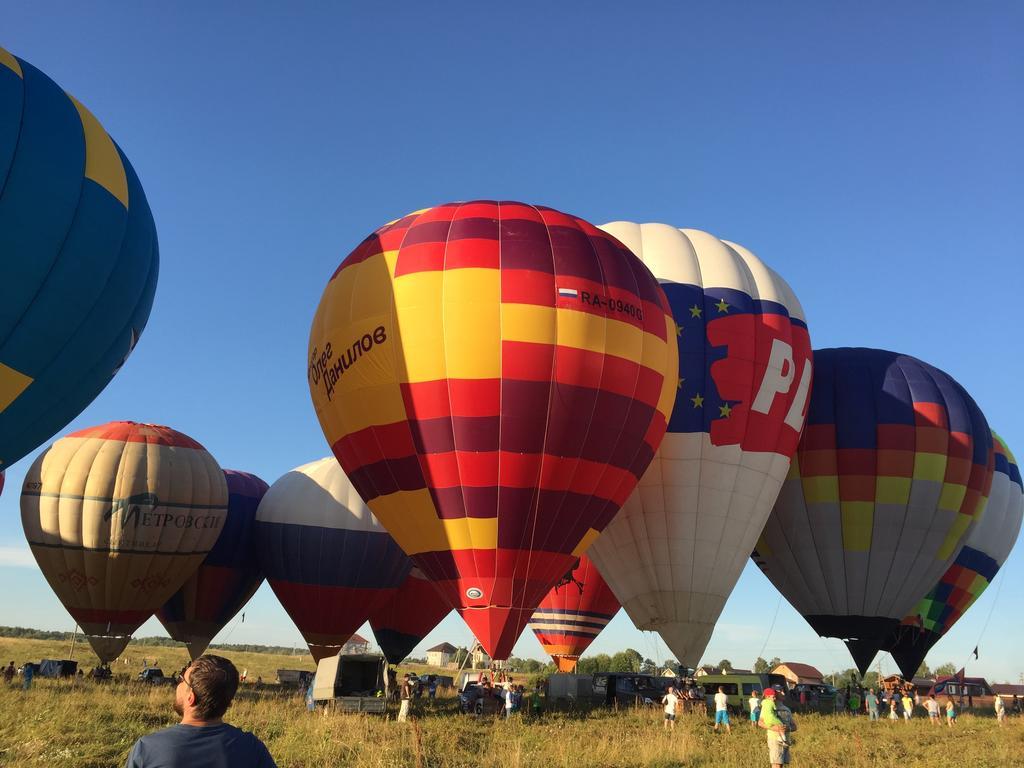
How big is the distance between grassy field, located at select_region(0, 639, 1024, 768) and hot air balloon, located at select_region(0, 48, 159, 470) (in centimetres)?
443

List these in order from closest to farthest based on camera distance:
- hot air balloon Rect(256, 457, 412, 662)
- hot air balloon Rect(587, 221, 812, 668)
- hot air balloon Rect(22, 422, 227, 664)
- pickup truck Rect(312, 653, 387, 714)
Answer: pickup truck Rect(312, 653, 387, 714) → hot air balloon Rect(587, 221, 812, 668) → hot air balloon Rect(22, 422, 227, 664) → hot air balloon Rect(256, 457, 412, 662)

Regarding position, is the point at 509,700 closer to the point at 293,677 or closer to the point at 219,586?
the point at 219,586

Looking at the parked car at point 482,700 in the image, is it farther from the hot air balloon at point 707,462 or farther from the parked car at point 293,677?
the parked car at point 293,677

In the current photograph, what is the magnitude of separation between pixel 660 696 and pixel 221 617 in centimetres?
1645

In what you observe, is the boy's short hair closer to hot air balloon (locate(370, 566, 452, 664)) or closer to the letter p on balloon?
the letter p on balloon

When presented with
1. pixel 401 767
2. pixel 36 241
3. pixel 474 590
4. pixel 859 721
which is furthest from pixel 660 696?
pixel 36 241

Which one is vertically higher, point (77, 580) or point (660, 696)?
point (77, 580)

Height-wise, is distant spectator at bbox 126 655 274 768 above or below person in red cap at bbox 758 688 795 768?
above

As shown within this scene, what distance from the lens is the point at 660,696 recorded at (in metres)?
19.9

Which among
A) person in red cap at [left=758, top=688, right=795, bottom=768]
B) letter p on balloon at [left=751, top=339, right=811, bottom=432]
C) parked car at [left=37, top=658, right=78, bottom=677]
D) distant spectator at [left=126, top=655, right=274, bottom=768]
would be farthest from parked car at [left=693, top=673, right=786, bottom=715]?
parked car at [left=37, top=658, right=78, bottom=677]

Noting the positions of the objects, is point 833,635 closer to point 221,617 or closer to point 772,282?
point 772,282

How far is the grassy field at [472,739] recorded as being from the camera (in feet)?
34.2

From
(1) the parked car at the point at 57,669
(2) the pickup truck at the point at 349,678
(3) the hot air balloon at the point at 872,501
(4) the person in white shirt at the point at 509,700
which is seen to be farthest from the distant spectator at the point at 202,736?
(1) the parked car at the point at 57,669

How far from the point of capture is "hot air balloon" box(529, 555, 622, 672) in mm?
30891
